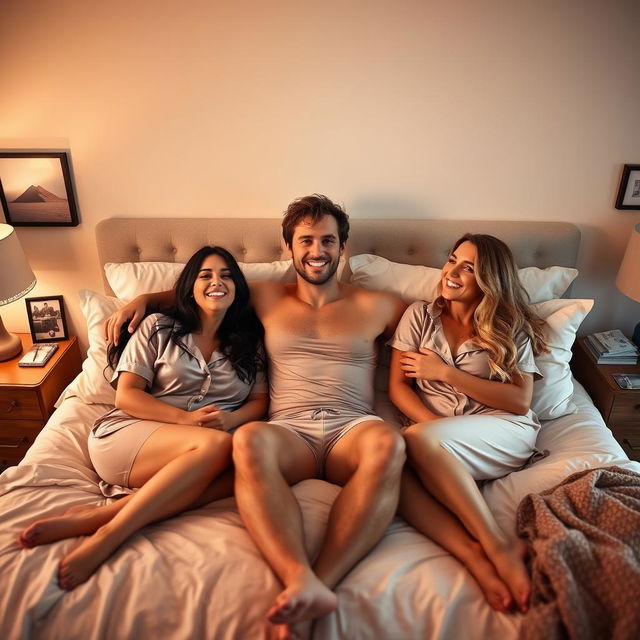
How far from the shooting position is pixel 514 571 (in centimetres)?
125

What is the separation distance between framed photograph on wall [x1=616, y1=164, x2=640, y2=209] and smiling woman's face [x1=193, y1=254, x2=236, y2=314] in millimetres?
1689

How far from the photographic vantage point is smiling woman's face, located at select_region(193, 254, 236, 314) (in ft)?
5.89

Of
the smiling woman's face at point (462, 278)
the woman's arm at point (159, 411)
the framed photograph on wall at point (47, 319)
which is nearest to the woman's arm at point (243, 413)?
the woman's arm at point (159, 411)

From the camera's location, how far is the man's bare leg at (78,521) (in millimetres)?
1319

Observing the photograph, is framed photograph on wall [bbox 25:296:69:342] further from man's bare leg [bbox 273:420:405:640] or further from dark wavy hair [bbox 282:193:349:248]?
man's bare leg [bbox 273:420:405:640]

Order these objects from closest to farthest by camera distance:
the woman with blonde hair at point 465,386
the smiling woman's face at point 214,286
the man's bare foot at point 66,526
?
the man's bare foot at point 66,526
the woman with blonde hair at point 465,386
the smiling woman's face at point 214,286

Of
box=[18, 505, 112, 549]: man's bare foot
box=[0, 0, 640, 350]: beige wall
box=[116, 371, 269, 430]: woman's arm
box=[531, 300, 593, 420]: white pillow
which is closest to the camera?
box=[18, 505, 112, 549]: man's bare foot

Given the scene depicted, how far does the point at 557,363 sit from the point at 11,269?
214 cm

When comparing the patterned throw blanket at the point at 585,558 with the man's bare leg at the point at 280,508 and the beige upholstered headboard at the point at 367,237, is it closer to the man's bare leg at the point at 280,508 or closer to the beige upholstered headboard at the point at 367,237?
the man's bare leg at the point at 280,508

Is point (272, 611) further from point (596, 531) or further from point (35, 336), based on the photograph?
point (35, 336)

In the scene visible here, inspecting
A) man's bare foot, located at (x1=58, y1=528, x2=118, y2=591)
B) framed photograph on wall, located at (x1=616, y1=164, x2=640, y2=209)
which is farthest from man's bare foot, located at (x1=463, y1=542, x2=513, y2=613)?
framed photograph on wall, located at (x1=616, y1=164, x2=640, y2=209)

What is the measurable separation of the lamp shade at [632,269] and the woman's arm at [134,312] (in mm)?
1836

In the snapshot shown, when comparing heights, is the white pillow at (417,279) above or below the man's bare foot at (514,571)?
above

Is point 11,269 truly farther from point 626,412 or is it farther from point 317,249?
point 626,412
